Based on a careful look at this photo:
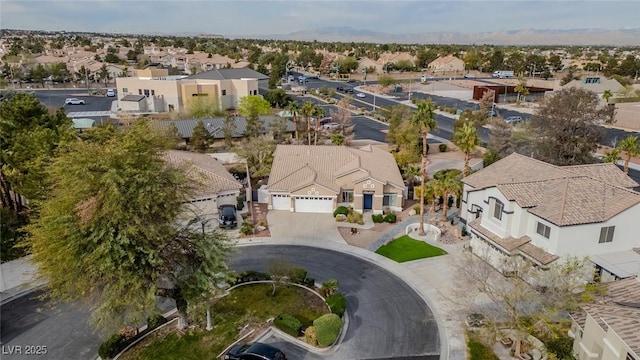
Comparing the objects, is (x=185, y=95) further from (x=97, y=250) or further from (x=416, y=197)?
(x=97, y=250)

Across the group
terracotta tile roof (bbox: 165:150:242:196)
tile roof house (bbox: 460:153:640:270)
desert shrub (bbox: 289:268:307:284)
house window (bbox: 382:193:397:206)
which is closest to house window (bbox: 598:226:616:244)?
tile roof house (bbox: 460:153:640:270)

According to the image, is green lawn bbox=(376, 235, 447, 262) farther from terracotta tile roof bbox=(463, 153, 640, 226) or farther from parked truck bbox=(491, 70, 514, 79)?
parked truck bbox=(491, 70, 514, 79)

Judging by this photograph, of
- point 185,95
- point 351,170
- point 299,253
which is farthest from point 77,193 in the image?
point 185,95

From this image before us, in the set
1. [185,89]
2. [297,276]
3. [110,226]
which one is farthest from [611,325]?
[185,89]

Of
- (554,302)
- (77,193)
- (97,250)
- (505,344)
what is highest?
(77,193)

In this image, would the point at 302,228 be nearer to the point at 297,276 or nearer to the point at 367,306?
the point at 297,276

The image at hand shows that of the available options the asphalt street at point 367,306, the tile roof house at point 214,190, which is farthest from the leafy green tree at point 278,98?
the asphalt street at point 367,306
